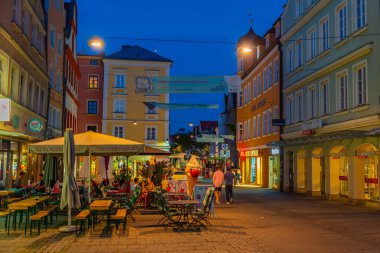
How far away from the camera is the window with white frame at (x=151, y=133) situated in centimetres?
5609

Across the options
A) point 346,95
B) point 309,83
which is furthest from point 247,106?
point 346,95

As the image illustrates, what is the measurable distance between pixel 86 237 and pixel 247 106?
111 ft

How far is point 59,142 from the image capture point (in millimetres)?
13578

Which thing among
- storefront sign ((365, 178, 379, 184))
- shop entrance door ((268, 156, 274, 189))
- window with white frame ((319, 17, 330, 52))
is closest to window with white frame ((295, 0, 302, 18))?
window with white frame ((319, 17, 330, 52))

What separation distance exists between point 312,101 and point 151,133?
3240 centimetres

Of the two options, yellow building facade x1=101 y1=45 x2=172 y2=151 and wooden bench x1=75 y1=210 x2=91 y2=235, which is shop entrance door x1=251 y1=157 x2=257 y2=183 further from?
wooden bench x1=75 y1=210 x2=91 y2=235

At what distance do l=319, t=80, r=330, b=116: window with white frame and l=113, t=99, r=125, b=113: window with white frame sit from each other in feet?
115

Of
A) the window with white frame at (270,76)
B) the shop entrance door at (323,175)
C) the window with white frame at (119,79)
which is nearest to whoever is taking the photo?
the shop entrance door at (323,175)

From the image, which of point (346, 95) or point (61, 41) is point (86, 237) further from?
point (61, 41)

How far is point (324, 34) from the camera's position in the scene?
78.9 ft

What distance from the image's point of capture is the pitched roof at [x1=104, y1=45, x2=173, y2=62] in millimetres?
56656

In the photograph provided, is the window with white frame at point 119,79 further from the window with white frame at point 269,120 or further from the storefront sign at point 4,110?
the storefront sign at point 4,110

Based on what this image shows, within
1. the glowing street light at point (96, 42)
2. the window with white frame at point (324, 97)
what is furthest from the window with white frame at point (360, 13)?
the glowing street light at point (96, 42)

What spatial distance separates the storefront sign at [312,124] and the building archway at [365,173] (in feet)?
12.7
